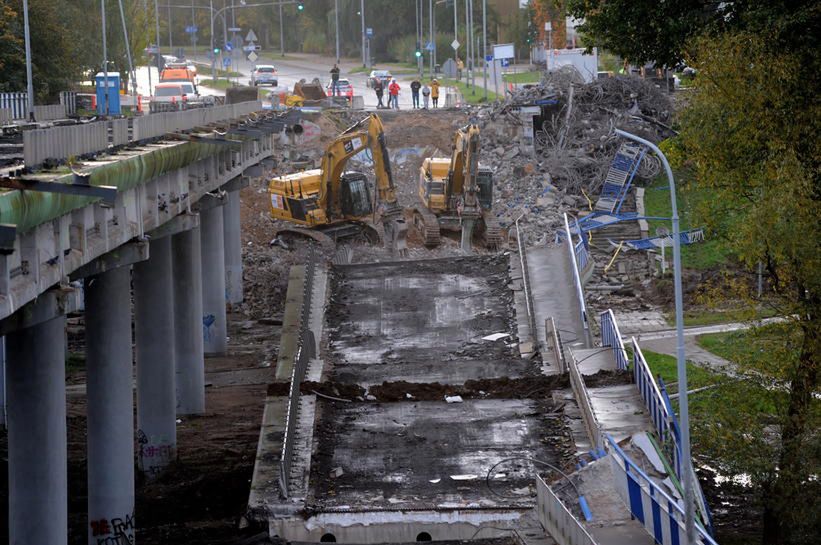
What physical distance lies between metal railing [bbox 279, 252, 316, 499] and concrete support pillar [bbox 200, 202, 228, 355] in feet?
10.3

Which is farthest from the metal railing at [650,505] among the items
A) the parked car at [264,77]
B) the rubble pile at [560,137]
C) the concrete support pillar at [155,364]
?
the parked car at [264,77]

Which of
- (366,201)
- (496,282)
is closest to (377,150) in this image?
(366,201)

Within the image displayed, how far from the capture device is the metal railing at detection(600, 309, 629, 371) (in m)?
28.8

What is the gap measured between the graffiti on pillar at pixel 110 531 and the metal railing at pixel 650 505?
27.9 ft

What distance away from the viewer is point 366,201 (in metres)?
47.1

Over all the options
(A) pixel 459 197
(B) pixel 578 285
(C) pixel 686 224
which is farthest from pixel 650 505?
(C) pixel 686 224

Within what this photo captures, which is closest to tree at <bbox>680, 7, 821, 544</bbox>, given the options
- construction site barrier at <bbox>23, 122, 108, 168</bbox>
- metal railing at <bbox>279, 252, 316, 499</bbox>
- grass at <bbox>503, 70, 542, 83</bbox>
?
metal railing at <bbox>279, 252, 316, 499</bbox>

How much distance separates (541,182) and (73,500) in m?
32.0

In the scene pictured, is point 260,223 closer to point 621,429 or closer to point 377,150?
point 377,150

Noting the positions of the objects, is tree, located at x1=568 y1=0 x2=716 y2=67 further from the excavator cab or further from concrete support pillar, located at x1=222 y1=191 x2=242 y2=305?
concrete support pillar, located at x1=222 y1=191 x2=242 y2=305

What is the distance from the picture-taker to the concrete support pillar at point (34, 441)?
63.2 ft

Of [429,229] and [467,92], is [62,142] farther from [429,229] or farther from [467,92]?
[467,92]

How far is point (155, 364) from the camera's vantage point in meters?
29.1

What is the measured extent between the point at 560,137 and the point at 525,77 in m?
46.3
